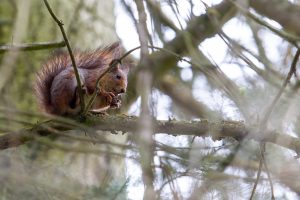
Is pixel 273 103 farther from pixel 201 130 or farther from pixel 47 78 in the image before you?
pixel 47 78

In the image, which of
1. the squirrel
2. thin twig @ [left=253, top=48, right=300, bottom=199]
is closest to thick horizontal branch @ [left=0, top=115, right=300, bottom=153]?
thin twig @ [left=253, top=48, right=300, bottom=199]

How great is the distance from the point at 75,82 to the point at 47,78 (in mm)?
140

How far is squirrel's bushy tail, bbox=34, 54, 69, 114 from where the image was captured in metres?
1.94

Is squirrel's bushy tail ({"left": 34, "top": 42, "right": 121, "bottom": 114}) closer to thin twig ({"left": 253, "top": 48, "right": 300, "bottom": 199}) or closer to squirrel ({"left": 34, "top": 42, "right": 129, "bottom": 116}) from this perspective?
squirrel ({"left": 34, "top": 42, "right": 129, "bottom": 116})

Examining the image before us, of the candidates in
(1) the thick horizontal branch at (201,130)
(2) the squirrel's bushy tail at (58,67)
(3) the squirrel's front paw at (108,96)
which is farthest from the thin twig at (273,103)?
(2) the squirrel's bushy tail at (58,67)

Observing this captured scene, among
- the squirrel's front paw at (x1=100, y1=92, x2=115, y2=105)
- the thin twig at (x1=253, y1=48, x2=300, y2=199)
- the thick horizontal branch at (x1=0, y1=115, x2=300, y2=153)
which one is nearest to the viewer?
the thin twig at (x1=253, y1=48, x2=300, y2=199)

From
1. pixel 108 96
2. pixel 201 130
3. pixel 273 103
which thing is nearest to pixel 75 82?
pixel 108 96

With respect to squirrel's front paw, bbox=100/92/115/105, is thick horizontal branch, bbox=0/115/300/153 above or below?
below

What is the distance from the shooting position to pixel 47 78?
6.43 feet

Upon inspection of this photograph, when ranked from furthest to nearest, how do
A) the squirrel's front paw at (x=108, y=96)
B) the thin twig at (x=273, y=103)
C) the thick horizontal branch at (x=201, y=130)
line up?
the squirrel's front paw at (x=108, y=96) < the thick horizontal branch at (x=201, y=130) < the thin twig at (x=273, y=103)

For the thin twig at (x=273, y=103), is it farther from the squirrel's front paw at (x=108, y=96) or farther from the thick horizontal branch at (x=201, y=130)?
the squirrel's front paw at (x=108, y=96)

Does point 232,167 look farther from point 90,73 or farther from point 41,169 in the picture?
point 41,169

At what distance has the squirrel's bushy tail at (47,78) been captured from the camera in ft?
6.36

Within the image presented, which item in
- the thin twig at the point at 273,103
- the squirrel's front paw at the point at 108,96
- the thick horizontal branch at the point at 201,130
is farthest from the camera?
the squirrel's front paw at the point at 108,96
